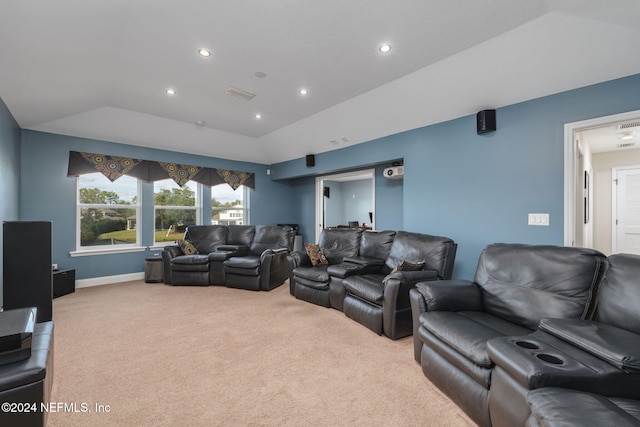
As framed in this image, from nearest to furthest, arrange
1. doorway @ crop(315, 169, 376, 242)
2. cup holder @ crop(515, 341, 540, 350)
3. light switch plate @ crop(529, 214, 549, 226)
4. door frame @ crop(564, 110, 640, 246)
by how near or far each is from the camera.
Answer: cup holder @ crop(515, 341, 540, 350), door frame @ crop(564, 110, 640, 246), light switch plate @ crop(529, 214, 549, 226), doorway @ crop(315, 169, 376, 242)

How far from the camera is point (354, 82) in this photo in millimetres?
3520

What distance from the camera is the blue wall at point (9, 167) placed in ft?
10.4

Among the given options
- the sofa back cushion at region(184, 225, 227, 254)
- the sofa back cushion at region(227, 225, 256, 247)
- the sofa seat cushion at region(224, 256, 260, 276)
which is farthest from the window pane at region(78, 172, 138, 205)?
the sofa seat cushion at region(224, 256, 260, 276)

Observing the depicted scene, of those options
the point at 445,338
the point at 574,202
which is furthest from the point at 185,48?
the point at 574,202

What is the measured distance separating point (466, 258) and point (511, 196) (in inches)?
37.1

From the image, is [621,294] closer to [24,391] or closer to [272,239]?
[24,391]

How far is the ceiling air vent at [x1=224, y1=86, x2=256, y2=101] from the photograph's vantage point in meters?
3.72

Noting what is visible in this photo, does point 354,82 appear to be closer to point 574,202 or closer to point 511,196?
point 511,196

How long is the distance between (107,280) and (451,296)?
217 inches

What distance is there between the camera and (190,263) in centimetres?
472

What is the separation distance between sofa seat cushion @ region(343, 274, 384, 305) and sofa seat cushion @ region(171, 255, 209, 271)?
2.70 metres

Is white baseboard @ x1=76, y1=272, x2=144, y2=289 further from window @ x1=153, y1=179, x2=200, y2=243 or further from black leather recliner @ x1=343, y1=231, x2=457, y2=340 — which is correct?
black leather recliner @ x1=343, y1=231, x2=457, y2=340

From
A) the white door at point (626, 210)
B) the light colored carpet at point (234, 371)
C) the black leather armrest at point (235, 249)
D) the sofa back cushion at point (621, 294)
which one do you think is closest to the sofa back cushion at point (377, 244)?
the light colored carpet at point (234, 371)

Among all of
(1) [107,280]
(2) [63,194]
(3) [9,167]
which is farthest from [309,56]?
(1) [107,280]
